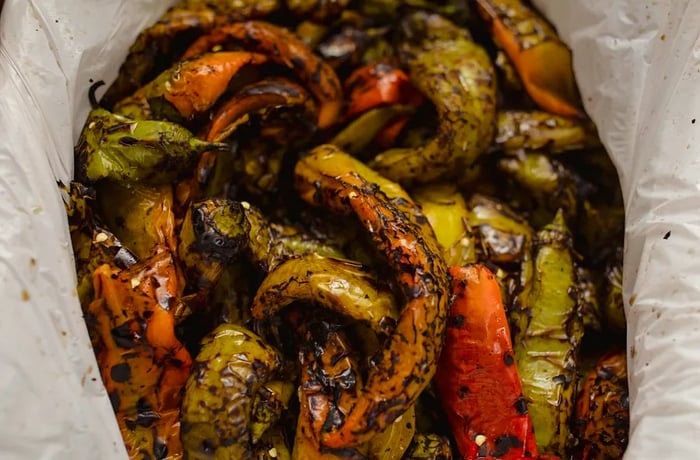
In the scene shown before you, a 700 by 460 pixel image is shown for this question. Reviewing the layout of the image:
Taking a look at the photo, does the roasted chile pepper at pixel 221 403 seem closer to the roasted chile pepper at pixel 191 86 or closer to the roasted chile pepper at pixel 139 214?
the roasted chile pepper at pixel 139 214

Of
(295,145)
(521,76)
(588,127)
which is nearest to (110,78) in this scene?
(295,145)

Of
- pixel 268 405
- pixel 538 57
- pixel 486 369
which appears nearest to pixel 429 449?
pixel 486 369

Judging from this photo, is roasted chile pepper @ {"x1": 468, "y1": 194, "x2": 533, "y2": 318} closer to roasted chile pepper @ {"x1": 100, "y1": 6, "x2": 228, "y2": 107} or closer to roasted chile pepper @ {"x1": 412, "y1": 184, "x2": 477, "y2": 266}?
roasted chile pepper @ {"x1": 412, "y1": 184, "x2": 477, "y2": 266}

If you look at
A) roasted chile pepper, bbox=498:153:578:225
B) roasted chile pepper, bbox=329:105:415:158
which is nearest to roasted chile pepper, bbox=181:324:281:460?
roasted chile pepper, bbox=329:105:415:158

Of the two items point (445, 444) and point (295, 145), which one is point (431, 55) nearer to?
point (295, 145)

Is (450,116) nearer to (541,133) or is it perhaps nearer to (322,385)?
(541,133)

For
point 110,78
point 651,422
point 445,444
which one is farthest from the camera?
point 110,78

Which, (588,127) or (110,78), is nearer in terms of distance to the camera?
(110,78)
